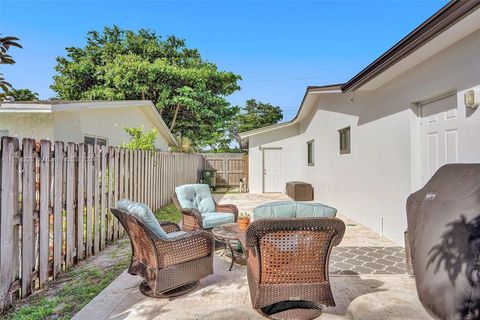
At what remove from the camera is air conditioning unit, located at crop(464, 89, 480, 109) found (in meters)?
3.36

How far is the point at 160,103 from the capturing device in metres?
18.2

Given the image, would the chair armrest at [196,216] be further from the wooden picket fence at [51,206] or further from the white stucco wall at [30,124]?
the white stucco wall at [30,124]

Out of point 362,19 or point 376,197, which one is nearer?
point 376,197

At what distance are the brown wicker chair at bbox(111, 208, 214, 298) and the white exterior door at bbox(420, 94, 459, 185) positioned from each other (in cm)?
354

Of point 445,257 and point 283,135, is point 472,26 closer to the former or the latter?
point 445,257

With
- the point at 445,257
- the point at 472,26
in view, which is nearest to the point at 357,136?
the point at 472,26

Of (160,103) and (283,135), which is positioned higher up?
(160,103)

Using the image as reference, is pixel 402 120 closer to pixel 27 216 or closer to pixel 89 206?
pixel 89 206

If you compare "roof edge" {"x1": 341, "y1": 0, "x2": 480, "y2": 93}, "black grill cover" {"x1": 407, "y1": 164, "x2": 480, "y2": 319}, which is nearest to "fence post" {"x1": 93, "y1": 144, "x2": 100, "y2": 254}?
"black grill cover" {"x1": 407, "y1": 164, "x2": 480, "y2": 319}

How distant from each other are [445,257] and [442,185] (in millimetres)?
929

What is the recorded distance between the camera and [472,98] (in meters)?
3.40

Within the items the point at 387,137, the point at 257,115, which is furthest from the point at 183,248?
the point at 257,115

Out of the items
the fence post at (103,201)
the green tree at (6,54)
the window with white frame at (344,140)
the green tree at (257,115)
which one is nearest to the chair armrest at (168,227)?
the fence post at (103,201)

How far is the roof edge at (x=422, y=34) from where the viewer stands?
2723 mm
